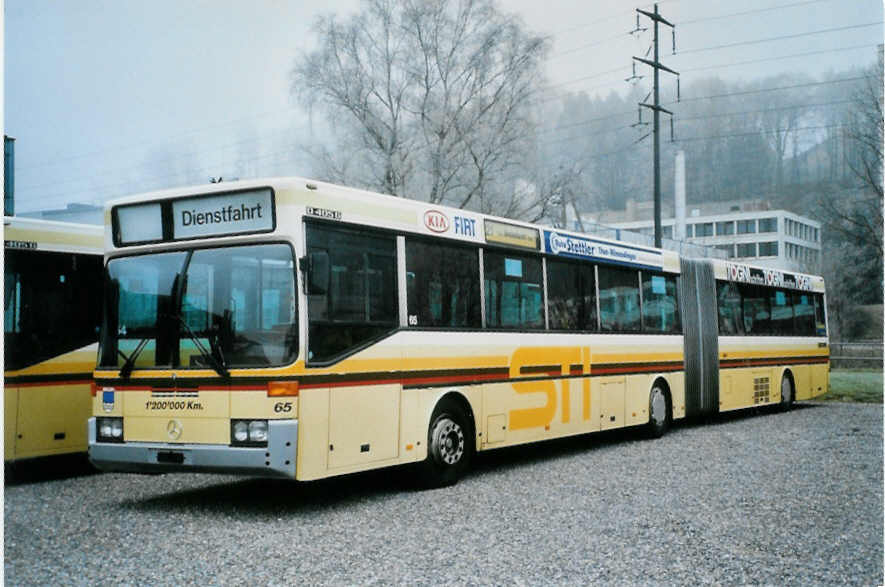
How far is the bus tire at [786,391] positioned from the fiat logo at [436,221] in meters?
12.4

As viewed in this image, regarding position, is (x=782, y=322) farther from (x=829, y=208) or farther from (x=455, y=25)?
(x=455, y=25)

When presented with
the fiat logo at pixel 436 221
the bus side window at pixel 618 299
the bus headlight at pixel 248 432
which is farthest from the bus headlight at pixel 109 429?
the bus side window at pixel 618 299

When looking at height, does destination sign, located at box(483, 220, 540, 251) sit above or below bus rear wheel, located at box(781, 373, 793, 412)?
above

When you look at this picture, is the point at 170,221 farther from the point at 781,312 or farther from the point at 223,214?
the point at 781,312

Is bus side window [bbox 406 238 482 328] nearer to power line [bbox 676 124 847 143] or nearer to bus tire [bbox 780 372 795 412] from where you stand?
bus tire [bbox 780 372 795 412]

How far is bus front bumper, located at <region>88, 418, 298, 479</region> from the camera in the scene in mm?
8062

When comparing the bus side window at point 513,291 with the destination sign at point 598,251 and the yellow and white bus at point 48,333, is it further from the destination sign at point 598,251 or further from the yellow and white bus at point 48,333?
the yellow and white bus at point 48,333

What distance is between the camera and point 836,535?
7.40 metres

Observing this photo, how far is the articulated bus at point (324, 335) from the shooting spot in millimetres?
8273

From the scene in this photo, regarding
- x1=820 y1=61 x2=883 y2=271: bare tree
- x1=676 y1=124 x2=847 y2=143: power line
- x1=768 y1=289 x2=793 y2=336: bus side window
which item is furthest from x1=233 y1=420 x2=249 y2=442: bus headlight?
x1=676 y1=124 x2=847 y2=143: power line

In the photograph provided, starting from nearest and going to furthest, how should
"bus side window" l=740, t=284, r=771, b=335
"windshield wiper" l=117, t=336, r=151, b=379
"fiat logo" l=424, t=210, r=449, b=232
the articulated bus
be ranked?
the articulated bus → "windshield wiper" l=117, t=336, r=151, b=379 → "fiat logo" l=424, t=210, r=449, b=232 → "bus side window" l=740, t=284, r=771, b=335

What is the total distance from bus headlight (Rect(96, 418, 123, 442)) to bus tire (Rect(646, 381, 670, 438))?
870cm

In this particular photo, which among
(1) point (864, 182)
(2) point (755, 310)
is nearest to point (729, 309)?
(2) point (755, 310)

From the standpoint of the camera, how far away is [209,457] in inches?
324
